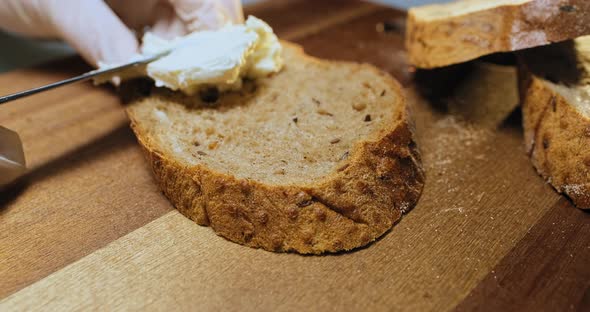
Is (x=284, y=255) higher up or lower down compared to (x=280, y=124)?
lower down

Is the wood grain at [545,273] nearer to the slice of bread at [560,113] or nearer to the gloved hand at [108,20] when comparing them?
the slice of bread at [560,113]

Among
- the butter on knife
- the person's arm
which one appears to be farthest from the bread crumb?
the butter on knife

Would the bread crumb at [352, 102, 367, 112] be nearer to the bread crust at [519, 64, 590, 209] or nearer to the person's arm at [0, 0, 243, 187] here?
the bread crust at [519, 64, 590, 209]

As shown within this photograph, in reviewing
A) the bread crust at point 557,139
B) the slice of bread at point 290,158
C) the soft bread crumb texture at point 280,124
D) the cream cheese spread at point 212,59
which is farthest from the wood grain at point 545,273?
the cream cheese spread at point 212,59

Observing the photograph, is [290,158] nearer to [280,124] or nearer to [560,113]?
[280,124]

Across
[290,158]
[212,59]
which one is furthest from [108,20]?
[290,158]
